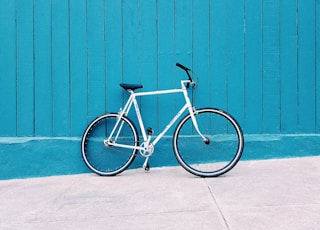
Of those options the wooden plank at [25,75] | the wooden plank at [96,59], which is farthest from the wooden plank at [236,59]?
the wooden plank at [25,75]

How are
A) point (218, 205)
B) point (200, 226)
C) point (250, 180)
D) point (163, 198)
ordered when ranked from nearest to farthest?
1. point (200, 226)
2. point (218, 205)
3. point (163, 198)
4. point (250, 180)

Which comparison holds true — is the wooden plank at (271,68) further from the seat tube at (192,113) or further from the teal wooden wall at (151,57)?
the seat tube at (192,113)

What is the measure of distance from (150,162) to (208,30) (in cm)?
165

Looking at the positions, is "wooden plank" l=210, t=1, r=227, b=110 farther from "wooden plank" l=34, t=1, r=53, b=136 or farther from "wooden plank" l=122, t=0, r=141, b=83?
"wooden plank" l=34, t=1, r=53, b=136

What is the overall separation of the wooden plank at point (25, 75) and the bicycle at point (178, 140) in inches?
28.5

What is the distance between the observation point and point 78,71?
4.49 meters

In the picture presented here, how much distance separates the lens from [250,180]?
3.83 m

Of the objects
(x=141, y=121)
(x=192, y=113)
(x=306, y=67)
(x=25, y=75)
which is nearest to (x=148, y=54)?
(x=141, y=121)

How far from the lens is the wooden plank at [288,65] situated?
4.54 m

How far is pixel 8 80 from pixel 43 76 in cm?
39

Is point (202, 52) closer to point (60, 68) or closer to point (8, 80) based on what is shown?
point (60, 68)

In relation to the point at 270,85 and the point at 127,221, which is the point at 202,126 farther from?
the point at 127,221

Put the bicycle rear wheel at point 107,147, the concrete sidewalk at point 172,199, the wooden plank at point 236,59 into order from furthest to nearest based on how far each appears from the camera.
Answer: the wooden plank at point 236,59, the bicycle rear wheel at point 107,147, the concrete sidewalk at point 172,199

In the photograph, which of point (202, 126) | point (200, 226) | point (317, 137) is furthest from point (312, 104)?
point (200, 226)
